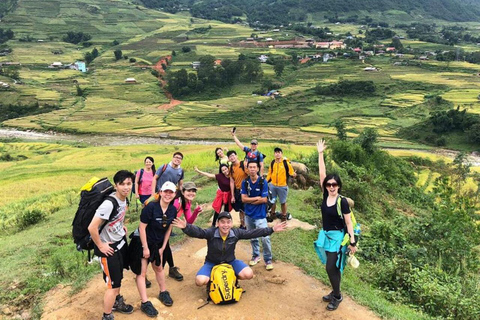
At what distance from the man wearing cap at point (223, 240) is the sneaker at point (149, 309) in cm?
75

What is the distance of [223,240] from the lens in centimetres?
546

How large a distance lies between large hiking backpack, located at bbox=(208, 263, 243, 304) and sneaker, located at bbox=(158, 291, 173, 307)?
0.61 meters

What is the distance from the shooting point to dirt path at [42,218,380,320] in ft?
16.9

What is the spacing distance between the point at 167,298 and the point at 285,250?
2.99m

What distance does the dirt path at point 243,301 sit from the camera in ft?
16.9

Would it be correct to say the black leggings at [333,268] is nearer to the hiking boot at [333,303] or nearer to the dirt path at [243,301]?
the hiking boot at [333,303]

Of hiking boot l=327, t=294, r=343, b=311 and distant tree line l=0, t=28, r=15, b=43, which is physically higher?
distant tree line l=0, t=28, r=15, b=43

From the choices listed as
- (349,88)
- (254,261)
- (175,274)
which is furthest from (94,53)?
(254,261)

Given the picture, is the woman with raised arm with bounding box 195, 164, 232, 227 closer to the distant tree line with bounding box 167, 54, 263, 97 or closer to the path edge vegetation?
the path edge vegetation

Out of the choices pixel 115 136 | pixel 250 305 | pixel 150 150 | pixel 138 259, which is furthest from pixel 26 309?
pixel 115 136

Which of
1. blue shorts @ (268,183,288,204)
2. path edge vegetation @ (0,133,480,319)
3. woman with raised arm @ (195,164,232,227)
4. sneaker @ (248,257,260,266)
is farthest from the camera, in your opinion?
blue shorts @ (268,183,288,204)

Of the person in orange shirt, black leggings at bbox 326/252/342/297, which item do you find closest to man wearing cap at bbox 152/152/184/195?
the person in orange shirt

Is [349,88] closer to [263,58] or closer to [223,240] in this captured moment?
[263,58]

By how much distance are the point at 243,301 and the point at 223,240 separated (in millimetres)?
1010
